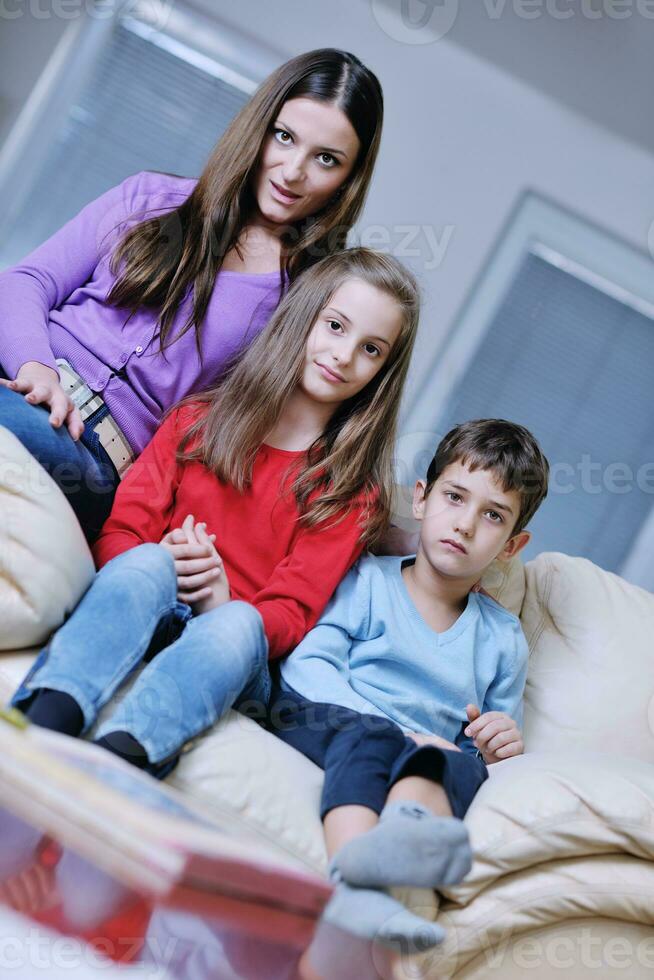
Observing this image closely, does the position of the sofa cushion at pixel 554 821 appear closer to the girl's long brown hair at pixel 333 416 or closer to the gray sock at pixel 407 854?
the gray sock at pixel 407 854

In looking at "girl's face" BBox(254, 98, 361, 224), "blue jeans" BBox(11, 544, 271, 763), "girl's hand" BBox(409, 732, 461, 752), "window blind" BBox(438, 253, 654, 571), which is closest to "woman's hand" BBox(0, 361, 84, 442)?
"blue jeans" BBox(11, 544, 271, 763)

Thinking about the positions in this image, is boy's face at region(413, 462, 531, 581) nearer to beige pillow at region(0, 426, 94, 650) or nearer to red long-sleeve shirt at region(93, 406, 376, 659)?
red long-sleeve shirt at region(93, 406, 376, 659)

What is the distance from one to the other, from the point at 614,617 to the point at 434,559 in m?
0.40

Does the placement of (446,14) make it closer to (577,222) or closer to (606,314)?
(577,222)

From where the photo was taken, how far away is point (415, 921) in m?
0.88

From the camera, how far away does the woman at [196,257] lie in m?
1.56

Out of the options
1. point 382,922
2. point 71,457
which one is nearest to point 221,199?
point 71,457

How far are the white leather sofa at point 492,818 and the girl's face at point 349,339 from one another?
49 cm

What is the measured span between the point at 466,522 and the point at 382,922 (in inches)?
27.9

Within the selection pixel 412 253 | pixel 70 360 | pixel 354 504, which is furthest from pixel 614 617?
pixel 412 253

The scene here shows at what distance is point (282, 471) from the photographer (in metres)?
1.55

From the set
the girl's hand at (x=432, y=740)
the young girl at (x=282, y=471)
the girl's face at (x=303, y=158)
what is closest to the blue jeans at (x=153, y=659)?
the young girl at (x=282, y=471)

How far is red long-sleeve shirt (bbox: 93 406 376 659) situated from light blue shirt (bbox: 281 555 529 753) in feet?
0.13

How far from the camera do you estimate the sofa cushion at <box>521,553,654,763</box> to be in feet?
5.09
